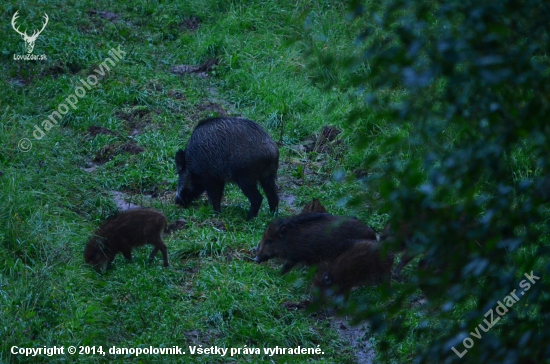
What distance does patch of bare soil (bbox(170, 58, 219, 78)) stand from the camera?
11.4 metres

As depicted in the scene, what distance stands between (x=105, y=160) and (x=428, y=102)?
6.78m

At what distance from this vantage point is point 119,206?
302 inches

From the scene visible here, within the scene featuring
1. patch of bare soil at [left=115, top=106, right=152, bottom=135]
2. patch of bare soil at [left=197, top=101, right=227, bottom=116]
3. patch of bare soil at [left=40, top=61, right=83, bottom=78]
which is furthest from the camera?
patch of bare soil at [left=40, top=61, right=83, bottom=78]

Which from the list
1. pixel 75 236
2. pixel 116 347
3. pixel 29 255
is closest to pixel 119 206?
pixel 75 236

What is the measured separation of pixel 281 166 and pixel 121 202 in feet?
6.80

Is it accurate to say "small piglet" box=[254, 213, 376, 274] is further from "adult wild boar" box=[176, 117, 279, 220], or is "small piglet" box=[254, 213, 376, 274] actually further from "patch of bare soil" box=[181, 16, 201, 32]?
"patch of bare soil" box=[181, 16, 201, 32]

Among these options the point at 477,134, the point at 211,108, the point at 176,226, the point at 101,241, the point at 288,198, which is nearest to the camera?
the point at 477,134

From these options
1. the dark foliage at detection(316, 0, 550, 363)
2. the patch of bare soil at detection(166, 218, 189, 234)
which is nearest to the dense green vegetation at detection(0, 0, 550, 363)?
the dark foliage at detection(316, 0, 550, 363)

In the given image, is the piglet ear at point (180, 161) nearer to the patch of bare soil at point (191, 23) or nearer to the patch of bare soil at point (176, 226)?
the patch of bare soil at point (176, 226)

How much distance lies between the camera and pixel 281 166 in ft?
29.3

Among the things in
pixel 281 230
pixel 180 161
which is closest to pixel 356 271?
pixel 281 230

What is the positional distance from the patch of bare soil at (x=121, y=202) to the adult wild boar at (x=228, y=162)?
0.53m

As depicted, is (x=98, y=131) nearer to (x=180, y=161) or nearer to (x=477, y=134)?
(x=180, y=161)

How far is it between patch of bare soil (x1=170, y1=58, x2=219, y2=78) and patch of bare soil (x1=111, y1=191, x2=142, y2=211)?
3.76 meters
